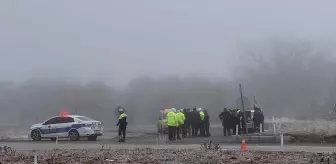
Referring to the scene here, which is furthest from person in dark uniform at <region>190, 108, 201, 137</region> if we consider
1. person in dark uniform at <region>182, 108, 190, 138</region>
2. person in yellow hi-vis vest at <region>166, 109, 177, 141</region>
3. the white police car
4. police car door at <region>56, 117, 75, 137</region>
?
police car door at <region>56, 117, 75, 137</region>

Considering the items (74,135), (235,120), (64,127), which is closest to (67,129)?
(64,127)

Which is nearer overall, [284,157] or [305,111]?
[284,157]

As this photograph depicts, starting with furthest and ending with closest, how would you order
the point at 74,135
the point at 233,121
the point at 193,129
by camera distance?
the point at 193,129 → the point at 233,121 → the point at 74,135

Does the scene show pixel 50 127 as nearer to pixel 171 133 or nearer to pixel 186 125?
pixel 171 133

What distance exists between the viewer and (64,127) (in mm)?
26812

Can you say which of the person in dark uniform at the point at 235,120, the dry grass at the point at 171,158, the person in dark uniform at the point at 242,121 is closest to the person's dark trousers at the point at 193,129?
the person in dark uniform at the point at 235,120

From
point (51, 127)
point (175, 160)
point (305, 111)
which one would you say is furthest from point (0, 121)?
point (175, 160)

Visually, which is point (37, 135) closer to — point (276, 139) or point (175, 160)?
point (276, 139)

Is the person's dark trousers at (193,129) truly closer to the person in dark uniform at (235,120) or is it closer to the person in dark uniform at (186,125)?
the person in dark uniform at (186,125)

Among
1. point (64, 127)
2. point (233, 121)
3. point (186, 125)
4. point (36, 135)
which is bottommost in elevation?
point (36, 135)

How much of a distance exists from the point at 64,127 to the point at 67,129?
0.21 meters

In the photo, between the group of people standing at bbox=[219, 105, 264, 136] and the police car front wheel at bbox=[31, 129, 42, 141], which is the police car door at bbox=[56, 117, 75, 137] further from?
the group of people standing at bbox=[219, 105, 264, 136]

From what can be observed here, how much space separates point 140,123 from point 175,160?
39.4 m

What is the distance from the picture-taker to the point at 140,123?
168 ft
